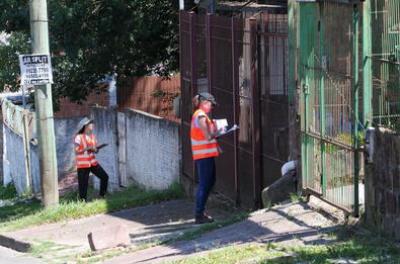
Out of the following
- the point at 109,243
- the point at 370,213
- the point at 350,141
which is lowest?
the point at 109,243

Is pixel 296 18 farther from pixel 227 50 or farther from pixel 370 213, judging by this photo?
pixel 370 213

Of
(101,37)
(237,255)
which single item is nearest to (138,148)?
(101,37)

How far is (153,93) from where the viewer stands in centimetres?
2011

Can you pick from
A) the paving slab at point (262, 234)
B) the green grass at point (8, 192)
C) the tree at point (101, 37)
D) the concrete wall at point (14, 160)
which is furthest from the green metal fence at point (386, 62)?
the green grass at point (8, 192)

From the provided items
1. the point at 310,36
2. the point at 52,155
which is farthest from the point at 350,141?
the point at 52,155

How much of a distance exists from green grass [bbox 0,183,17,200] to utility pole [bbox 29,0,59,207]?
6495 millimetres

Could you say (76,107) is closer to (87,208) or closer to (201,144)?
(87,208)

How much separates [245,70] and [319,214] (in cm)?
281

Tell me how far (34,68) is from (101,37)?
2.75 meters

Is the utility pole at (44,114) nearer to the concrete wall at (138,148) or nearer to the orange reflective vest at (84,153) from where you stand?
the orange reflective vest at (84,153)

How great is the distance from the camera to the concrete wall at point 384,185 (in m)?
7.44

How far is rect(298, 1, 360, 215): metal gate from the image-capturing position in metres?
8.14

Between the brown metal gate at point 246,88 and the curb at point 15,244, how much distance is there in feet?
9.40

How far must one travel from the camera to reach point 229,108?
11.7 m
